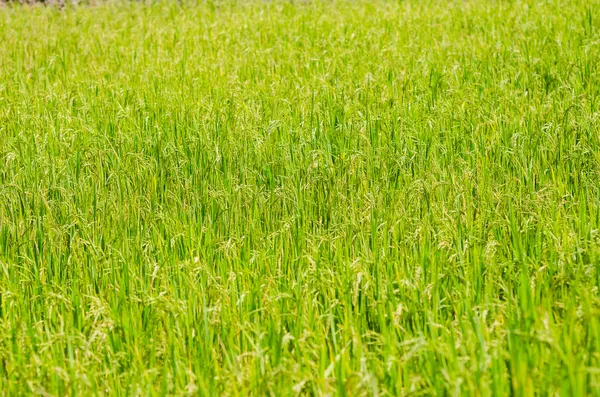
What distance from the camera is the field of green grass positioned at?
2414mm

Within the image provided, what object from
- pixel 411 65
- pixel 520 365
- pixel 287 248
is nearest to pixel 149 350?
pixel 287 248

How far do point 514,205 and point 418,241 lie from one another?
48 cm

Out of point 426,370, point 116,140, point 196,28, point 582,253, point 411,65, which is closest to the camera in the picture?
point 426,370

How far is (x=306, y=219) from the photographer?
3627 mm

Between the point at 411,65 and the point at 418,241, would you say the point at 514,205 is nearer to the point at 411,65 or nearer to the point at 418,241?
the point at 418,241

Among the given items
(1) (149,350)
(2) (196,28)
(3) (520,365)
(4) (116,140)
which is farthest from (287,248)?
(2) (196,28)

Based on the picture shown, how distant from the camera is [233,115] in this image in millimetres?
5043

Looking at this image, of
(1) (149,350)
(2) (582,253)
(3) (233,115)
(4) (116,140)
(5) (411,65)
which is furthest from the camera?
(5) (411,65)

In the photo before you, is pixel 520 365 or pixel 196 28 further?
pixel 196 28

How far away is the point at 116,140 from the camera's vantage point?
4.65m

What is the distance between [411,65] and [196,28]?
280 centimetres

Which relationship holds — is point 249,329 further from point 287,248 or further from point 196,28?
point 196,28

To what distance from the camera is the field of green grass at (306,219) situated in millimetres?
2414

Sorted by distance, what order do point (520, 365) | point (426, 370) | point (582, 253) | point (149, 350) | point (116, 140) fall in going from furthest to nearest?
point (116, 140), point (582, 253), point (149, 350), point (426, 370), point (520, 365)
